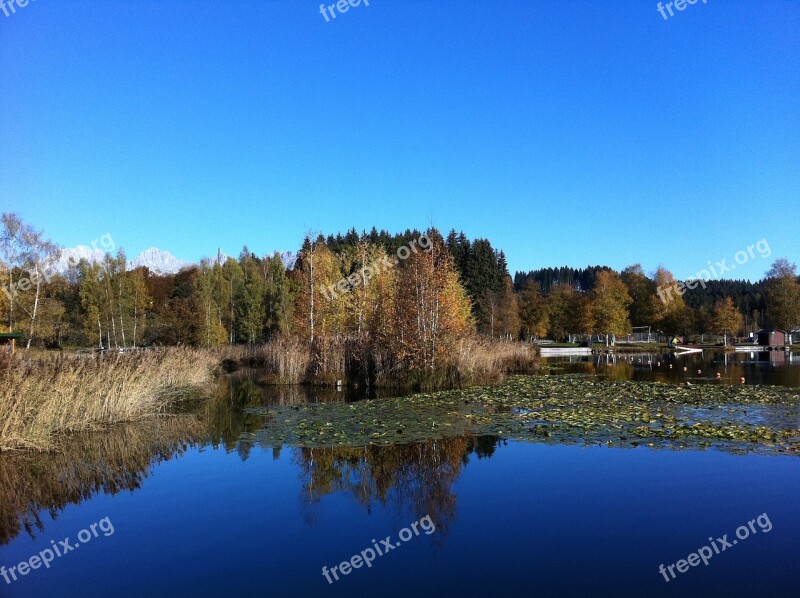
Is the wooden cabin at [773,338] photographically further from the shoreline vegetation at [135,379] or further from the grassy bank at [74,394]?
the grassy bank at [74,394]

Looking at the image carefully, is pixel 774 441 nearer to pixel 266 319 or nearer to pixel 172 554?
pixel 172 554

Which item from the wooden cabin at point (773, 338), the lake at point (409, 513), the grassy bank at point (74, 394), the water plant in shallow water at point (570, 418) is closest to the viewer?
the lake at point (409, 513)

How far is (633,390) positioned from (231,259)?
50491 mm

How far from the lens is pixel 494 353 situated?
105 ft

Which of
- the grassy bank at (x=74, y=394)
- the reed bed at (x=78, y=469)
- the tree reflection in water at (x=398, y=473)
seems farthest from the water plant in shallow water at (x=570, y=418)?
the grassy bank at (x=74, y=394)

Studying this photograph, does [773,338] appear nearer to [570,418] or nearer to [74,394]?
[570,418]

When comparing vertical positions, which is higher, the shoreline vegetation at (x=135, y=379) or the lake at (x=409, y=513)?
the shoreline vegetation at (x=135, y=379)

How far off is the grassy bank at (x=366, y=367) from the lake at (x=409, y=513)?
10.9 meters

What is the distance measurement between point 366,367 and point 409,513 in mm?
18917

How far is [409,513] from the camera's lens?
332 inches

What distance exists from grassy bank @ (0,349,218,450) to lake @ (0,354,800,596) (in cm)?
88

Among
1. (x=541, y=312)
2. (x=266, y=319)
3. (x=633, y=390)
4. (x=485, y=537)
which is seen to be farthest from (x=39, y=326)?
(x=541, y=312)

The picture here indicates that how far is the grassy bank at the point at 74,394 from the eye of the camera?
39.6ft

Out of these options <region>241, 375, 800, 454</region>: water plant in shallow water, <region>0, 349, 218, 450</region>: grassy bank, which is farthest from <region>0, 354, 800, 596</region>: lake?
<region>0, 349, 218, 450</region>: grassy bank
